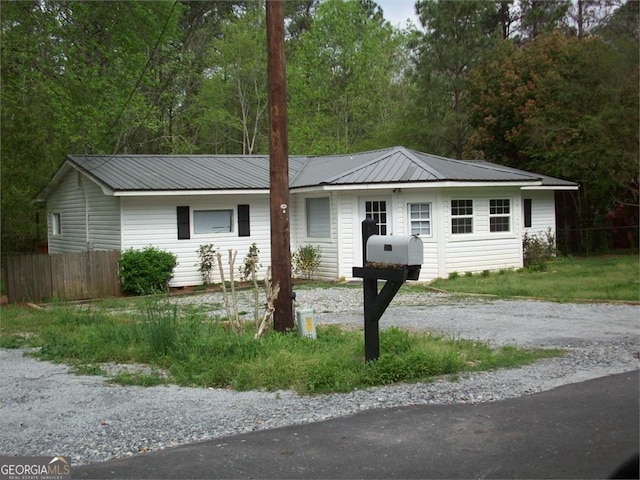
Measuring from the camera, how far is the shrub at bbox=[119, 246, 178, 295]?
59.3 ft

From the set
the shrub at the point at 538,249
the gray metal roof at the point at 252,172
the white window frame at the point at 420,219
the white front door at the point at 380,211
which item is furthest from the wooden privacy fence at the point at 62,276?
the shrub at the point at 538,249

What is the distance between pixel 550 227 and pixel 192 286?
12.7 metres

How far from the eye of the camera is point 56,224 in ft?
79.9

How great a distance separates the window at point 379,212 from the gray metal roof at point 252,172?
2.69 feet

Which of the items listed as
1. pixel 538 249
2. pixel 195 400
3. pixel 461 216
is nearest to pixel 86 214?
pixel 461 216

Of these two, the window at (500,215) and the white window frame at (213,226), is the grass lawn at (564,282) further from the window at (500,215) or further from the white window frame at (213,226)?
the white window frame at (213,226)

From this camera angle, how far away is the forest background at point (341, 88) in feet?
68.6

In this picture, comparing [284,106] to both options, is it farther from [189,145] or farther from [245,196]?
[189,145]

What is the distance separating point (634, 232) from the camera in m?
27.2

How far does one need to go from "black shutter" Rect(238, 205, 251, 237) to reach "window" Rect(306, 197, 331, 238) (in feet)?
6.18

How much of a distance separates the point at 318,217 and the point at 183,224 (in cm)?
398

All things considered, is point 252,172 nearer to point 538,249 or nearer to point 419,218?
point 419,218

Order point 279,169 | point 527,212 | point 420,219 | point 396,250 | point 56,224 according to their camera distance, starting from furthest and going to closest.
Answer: point 56,224
point 527,212
point 420,219
point 279,169
point 396,250

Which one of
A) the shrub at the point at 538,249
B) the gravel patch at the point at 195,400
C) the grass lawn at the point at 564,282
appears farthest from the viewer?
the shrub at the point at 538,249
